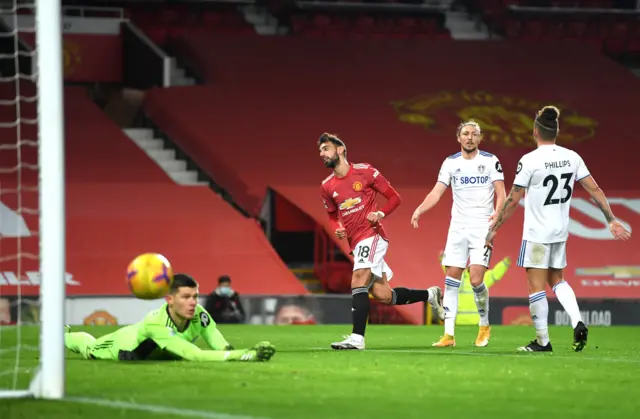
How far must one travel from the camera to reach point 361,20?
81.7 feet

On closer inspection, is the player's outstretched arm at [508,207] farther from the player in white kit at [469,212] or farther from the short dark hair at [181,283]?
the short dark hair at [181,283]

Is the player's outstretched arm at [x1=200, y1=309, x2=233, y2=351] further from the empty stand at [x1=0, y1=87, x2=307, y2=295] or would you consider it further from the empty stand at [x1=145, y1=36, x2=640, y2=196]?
the empty stand at [x1=145, y1=36, x2=640, y2=196]

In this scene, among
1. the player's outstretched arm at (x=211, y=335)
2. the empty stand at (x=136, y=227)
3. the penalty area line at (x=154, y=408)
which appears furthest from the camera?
the empty stand at (x=136, y=227)

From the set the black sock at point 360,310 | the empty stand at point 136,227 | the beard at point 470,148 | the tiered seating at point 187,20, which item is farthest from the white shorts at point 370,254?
the tiered seating at point 187,20

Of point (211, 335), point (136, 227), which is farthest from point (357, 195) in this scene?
point (136, 227)

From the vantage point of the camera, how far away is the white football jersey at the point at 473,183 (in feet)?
36.0

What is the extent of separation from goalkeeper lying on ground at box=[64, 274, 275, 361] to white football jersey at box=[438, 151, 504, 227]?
3177 mm

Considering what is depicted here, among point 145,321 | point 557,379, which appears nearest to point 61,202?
point 145,321

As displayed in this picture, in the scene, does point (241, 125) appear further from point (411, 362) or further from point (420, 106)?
point (411, 362)

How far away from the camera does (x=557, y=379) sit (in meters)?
7.38

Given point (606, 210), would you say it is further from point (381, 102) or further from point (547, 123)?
point (381, 102)

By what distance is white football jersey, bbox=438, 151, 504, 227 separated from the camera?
11.0 metres

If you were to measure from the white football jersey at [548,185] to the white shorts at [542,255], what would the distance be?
0.05 m

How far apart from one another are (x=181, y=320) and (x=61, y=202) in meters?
2.62
